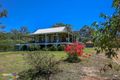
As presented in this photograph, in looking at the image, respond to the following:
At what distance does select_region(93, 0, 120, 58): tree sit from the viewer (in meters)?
4.43

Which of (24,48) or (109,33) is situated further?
(24,48)

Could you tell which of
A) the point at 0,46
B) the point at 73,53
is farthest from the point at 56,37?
the point at 73,53

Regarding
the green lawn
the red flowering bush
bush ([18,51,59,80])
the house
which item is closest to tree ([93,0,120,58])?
bush ([18,51,59,80])

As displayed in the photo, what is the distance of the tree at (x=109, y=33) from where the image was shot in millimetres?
4426

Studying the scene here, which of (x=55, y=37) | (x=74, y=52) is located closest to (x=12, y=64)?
(x=74, y=52)

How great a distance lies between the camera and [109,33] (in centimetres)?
449

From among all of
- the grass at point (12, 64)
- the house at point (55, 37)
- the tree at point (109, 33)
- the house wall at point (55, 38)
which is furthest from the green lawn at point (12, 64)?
the house wall at point (55, 38)

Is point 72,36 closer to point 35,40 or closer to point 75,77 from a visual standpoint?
point 35,40

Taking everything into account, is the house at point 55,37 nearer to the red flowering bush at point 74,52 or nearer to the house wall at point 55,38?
the house wall at point 55,38

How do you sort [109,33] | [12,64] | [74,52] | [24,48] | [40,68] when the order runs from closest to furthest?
[109,33]
[40,68]
[12,64]
[74,52]
[24,48]

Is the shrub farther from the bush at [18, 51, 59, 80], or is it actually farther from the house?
the bush at [18, 51, 59, 80]

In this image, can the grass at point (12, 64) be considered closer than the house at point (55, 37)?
Yes

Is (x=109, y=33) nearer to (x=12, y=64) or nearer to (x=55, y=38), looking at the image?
(x=12, y=64)

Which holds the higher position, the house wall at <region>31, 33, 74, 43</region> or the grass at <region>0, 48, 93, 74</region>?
the house wall at <region>31, 33, 74, 43</region>
